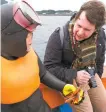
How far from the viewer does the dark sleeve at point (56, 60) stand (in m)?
2.37

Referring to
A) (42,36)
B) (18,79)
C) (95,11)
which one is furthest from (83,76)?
(42,36)

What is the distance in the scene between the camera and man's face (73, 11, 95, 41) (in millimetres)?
2305

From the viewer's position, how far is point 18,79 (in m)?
1.79

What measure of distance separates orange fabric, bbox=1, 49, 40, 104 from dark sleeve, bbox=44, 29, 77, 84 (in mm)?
452

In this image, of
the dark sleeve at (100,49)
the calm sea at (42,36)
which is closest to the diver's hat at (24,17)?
the calm sea at (42,36)

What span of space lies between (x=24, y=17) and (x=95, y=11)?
776mm

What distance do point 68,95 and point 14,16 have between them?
78 centimetres

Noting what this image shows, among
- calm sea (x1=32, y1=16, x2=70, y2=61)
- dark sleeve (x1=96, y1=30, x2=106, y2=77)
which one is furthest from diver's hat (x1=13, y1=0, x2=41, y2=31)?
dark sleeve (x1=96, y1=30, x2=106, y2=77)

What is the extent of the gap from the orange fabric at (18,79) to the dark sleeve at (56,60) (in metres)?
0.45

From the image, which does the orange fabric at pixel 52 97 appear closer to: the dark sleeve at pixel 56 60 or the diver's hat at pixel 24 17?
the dark sleeve at pixel 56 60

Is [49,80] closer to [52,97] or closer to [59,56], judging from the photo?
[59,56]

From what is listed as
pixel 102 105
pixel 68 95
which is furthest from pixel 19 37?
pixel 102 105

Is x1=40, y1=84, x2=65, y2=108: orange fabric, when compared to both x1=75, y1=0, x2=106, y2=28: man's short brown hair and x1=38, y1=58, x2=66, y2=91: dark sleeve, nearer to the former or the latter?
x1=38, y1=58, x2=66, y2=91: dark sleeve

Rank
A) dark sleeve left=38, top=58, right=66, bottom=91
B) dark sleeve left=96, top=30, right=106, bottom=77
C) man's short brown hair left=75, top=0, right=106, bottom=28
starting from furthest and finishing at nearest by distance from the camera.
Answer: dark sleeve left=96, top=30, right=106, bottom=77 → man's short brown hair left=75, top=0, right=106, bottom=28 → dark sleeve left=38, top=58, right=66, bottom=91
